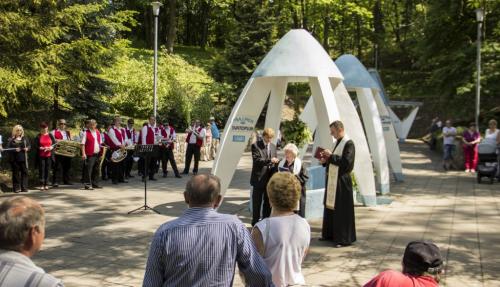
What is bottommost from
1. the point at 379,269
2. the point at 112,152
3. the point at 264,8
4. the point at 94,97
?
the point at 379,269

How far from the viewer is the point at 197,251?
3.35m

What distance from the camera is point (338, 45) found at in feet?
196

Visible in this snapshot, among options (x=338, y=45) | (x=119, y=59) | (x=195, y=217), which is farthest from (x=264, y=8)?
(x=195, y=217)

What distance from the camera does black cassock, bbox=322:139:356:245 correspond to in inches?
354

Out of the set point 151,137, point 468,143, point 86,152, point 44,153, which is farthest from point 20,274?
point 468,143

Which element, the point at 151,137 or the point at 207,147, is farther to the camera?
the point at 207,147

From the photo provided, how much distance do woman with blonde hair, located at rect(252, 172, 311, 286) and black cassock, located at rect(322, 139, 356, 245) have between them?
191 inches

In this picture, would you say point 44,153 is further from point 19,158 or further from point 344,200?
point 344,200

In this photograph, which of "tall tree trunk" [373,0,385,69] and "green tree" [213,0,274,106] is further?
"tall tree trunk" [373,0,385,69]

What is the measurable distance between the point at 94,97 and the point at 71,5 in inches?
154

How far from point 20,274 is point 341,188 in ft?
22.8

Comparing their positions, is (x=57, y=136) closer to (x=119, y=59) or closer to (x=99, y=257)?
(x=119, y=59)

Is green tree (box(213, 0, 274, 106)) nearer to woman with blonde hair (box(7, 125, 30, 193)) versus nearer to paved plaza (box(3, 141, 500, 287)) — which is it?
paved plaza (box(3, 141, 500, 287))

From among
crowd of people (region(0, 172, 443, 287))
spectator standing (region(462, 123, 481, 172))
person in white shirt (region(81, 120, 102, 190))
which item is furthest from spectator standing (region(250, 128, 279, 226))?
spectator standing (region(462, 123, 481, 172))
